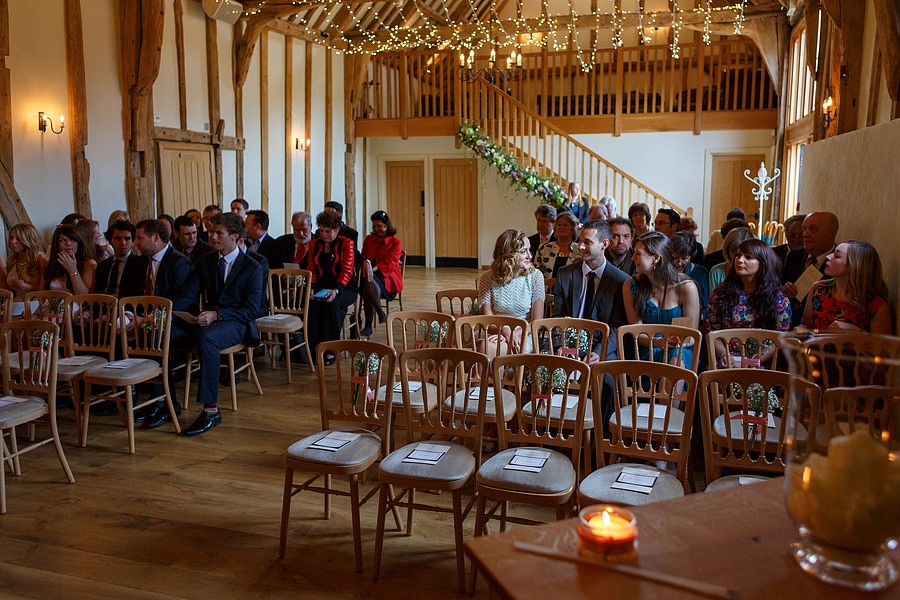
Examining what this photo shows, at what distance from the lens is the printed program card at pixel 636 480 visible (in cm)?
266

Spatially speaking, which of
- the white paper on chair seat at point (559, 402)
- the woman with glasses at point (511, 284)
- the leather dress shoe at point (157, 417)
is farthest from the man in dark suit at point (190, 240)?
the white paper on chair seat at point (559, 402)

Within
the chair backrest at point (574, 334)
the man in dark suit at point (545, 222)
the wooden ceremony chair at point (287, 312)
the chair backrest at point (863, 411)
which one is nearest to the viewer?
the chair backrest at point (863, 411)

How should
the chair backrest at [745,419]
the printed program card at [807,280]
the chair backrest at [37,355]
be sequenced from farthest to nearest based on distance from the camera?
the printed program card at [807,280], the chair backrest at [37,355], the chair backrest at [745,419]

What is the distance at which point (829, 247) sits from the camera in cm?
461

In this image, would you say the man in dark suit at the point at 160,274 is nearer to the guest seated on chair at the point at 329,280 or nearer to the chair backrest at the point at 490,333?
the guest seated on chair at the point at 329,280

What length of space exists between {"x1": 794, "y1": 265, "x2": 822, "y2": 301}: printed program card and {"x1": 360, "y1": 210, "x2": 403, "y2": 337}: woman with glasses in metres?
4.26

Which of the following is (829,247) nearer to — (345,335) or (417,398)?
(417,398)

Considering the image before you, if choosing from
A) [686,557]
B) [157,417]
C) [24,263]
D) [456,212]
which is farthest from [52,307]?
[456,212]

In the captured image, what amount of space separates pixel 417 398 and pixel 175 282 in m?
2.50

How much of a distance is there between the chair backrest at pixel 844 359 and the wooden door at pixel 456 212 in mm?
12934

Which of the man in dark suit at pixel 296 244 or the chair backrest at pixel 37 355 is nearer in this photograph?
the chair backrest at pixel 37 355

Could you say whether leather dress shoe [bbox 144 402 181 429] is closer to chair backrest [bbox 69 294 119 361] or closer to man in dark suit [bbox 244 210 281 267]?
chair backrest [bbox 69 294 119 361]

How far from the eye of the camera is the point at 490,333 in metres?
4.18

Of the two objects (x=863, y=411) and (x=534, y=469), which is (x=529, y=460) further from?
(x=863, y=411)
